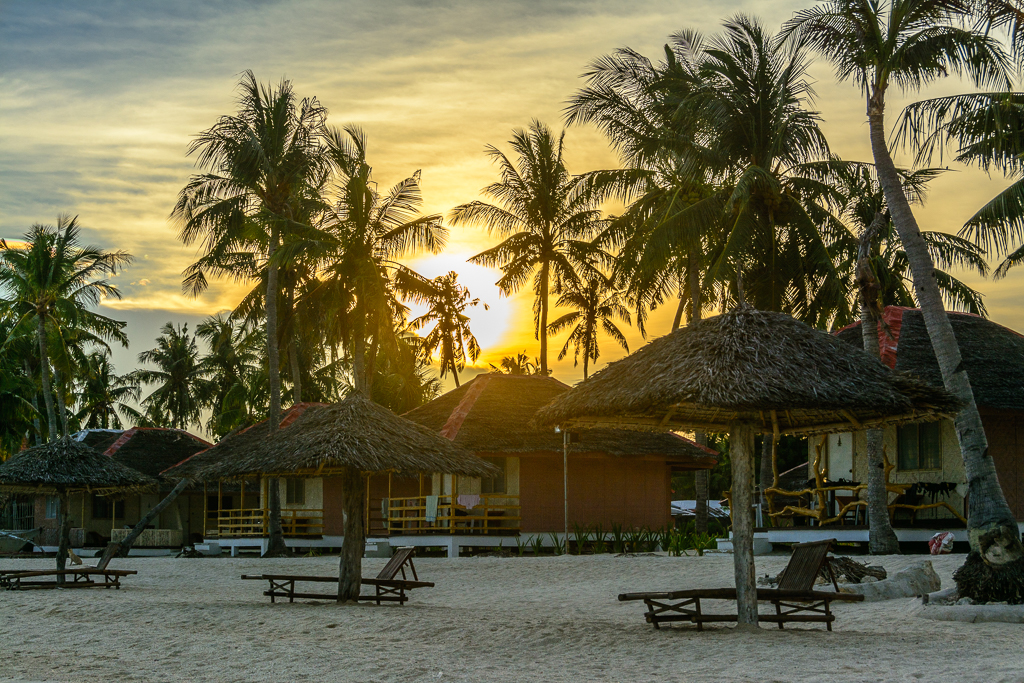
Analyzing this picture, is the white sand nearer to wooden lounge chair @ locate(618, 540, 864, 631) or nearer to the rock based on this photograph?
wooden lounge chair @ locate(618, 540, 864, 631)

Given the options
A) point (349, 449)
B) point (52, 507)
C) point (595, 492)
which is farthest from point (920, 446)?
point (52, 507)

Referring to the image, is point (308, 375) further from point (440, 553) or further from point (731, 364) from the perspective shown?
point (731, 364)

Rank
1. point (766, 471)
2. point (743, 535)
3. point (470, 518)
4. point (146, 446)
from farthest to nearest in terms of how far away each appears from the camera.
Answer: point (146, 446), point (766, 471), point (470, 518), point (743, 535)

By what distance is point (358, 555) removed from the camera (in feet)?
43.8

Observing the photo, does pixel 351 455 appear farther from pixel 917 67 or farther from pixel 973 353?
pixel 973 353

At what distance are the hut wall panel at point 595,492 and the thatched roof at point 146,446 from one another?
15.6 m

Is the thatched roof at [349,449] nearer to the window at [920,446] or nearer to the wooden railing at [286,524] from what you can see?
the window at [920,446]

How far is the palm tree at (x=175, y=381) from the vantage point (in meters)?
48.8

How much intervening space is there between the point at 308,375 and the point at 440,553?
18.3m

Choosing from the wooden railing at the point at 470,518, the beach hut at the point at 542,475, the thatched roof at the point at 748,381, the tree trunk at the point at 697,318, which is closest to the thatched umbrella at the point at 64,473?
the wooden railing at the point at 470,518

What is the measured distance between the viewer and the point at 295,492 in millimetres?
30312

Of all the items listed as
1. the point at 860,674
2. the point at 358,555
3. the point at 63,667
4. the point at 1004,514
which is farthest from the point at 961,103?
the point at 63,667

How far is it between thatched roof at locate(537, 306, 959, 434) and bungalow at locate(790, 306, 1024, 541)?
901 centimetres

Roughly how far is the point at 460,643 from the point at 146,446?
2885cm
